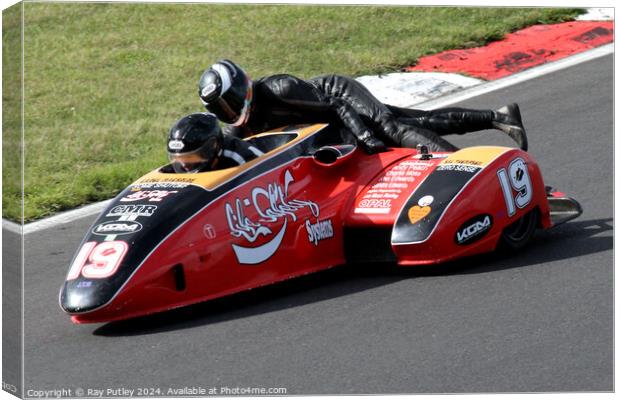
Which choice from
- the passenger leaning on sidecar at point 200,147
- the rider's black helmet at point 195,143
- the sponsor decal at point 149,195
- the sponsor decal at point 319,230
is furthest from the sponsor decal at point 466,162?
the sponsor decal at point 149,195

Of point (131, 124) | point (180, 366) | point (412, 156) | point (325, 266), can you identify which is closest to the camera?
point (180, 366)

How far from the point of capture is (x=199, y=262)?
7125 mm

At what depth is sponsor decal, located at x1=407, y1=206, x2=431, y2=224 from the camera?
306 inches

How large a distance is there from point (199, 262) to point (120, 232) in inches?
18.1

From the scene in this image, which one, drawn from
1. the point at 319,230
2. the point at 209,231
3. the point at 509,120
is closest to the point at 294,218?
the point at 319,230

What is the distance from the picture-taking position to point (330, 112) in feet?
28.5

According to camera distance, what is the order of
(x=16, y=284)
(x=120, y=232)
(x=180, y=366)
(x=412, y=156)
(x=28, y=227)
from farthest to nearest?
1. (x=28, y=227)
2. (x=412, y=156)
3. (x=120, y=232)
4. (x=180, y=366)
5. (x=16, y=284)

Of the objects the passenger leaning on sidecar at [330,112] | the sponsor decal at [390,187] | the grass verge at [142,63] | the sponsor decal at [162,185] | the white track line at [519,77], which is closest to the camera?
the sponsor decal at [162,185]

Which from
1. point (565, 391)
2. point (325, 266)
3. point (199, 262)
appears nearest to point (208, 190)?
point (199, 262)

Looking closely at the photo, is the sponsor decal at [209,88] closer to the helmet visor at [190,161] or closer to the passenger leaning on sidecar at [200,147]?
the passenger leaning on sidecar at [200,147]

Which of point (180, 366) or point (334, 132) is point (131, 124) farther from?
point (180, 366)

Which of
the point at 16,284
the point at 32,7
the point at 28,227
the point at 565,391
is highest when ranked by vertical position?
the point at 32,7

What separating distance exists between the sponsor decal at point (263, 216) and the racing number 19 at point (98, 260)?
0.70 m

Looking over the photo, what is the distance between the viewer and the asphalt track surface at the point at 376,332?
623 cm
